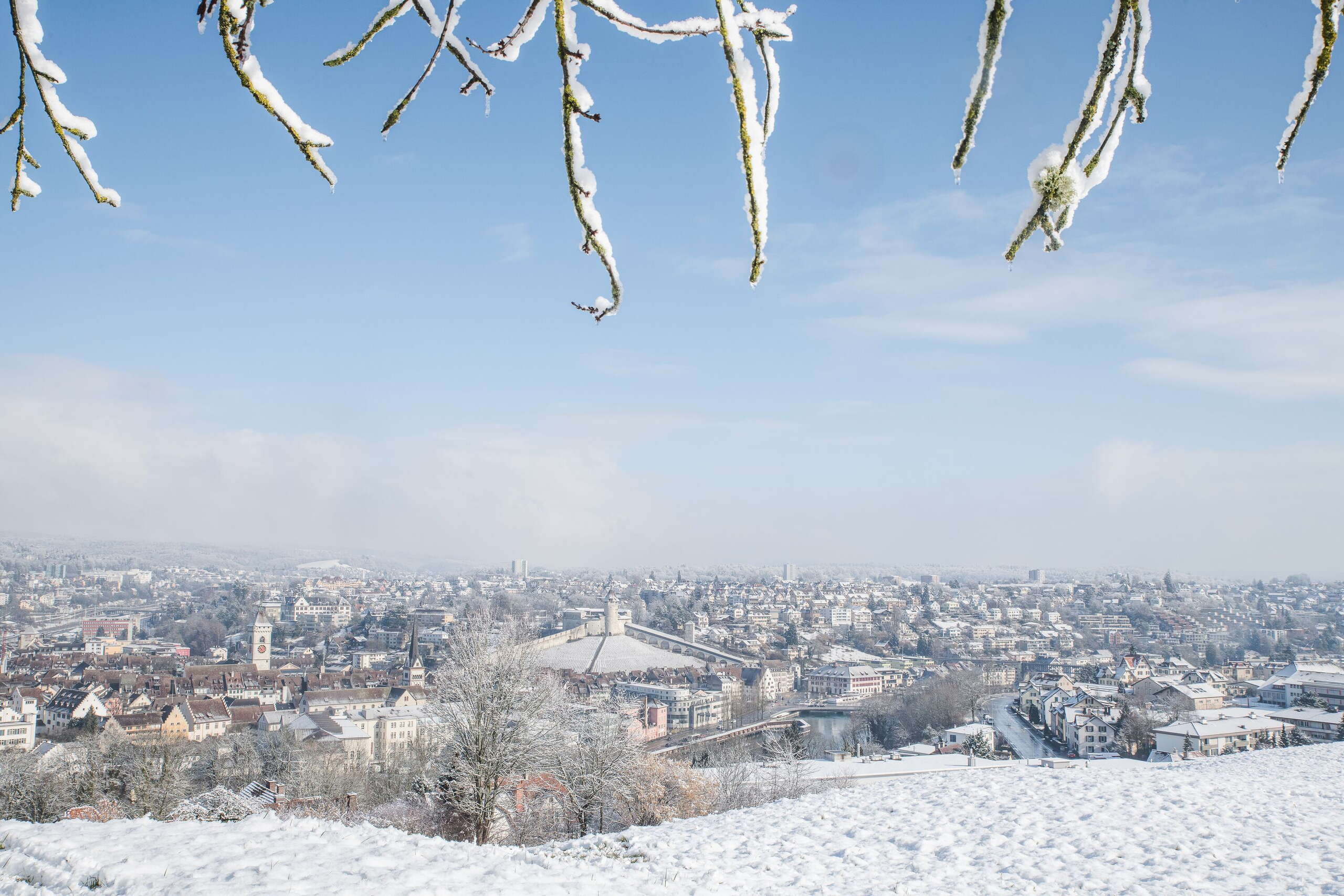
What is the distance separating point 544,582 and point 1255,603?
8031 cm

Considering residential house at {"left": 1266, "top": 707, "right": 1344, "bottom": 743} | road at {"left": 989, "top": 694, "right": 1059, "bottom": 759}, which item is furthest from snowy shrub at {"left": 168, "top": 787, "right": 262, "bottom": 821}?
residential house at {"left": 1266, "top": 707, "right": 1344, "bottom": 743}

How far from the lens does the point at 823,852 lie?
520cm

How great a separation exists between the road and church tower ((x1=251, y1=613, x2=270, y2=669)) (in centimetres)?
3511

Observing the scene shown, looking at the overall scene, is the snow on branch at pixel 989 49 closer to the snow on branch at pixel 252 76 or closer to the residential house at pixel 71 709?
the snow on branch at pixel 252 76

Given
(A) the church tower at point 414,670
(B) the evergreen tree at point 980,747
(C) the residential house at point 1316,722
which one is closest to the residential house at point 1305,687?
(C) the residential house at point 1316,722

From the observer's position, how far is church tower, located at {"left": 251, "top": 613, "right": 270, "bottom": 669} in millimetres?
45094

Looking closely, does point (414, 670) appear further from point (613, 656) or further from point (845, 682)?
point (845, 682)

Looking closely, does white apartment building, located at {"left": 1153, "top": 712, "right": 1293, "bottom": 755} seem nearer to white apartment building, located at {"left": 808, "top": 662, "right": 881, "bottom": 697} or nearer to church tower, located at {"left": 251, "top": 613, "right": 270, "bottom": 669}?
white apartment building, located at {"left": 808, "top": 662, "right": 881, "bottom": 697}

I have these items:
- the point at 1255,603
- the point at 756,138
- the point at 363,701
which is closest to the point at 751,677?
the point at 363,701

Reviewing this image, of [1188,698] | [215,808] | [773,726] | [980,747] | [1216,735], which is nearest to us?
[215,808]

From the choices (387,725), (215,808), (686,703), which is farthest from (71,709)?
(215,808)

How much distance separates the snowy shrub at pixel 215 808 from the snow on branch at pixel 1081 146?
7.74 meters

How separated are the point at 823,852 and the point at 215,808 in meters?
5.88

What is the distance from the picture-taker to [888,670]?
4938 centimetres
